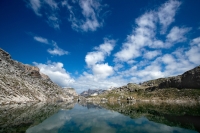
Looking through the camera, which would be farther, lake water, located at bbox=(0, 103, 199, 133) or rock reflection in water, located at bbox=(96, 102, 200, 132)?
rock reflection in water, located at bbox=(96, 102, 200, 132)

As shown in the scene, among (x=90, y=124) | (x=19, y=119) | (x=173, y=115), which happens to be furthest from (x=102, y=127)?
(x=173, y=115)

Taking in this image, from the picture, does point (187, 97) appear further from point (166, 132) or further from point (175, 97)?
point (166, 132)

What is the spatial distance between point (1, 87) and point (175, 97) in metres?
208

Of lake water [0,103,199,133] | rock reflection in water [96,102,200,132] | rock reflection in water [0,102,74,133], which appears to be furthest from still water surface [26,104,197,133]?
rock reflection in water [96,102,200,132]

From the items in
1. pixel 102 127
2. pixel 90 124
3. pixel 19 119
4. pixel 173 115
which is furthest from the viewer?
pixel 173 115

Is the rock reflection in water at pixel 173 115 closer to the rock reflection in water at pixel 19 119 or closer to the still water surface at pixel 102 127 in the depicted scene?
the still water surface at pixel 102 127

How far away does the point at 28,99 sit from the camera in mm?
167375

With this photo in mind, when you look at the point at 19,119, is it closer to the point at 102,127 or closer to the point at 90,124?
the point at 90,124

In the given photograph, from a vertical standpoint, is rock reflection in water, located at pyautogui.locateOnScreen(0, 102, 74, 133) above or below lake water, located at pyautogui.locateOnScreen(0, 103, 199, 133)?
above

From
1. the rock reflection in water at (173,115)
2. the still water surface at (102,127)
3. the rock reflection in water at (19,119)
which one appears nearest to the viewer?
the rock reflection in water at (19,119)

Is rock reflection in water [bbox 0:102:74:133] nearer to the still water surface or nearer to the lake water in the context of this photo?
the lake water

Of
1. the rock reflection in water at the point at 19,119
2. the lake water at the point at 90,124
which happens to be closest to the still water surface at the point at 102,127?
the lake water at the point at 90,124

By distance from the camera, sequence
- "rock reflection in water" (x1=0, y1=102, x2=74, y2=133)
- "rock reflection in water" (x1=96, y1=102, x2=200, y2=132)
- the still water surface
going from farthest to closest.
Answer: "rock reflection in water" (x1=96, y1=102, x2=200, y2=132) < the still water surface < "rock reflection in water" (x1=0, y1=102, x2=74, y2=133)

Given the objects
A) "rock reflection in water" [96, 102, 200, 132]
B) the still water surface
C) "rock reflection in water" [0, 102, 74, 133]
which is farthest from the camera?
"rock reflection in water" [96, 102, 200, 132]
